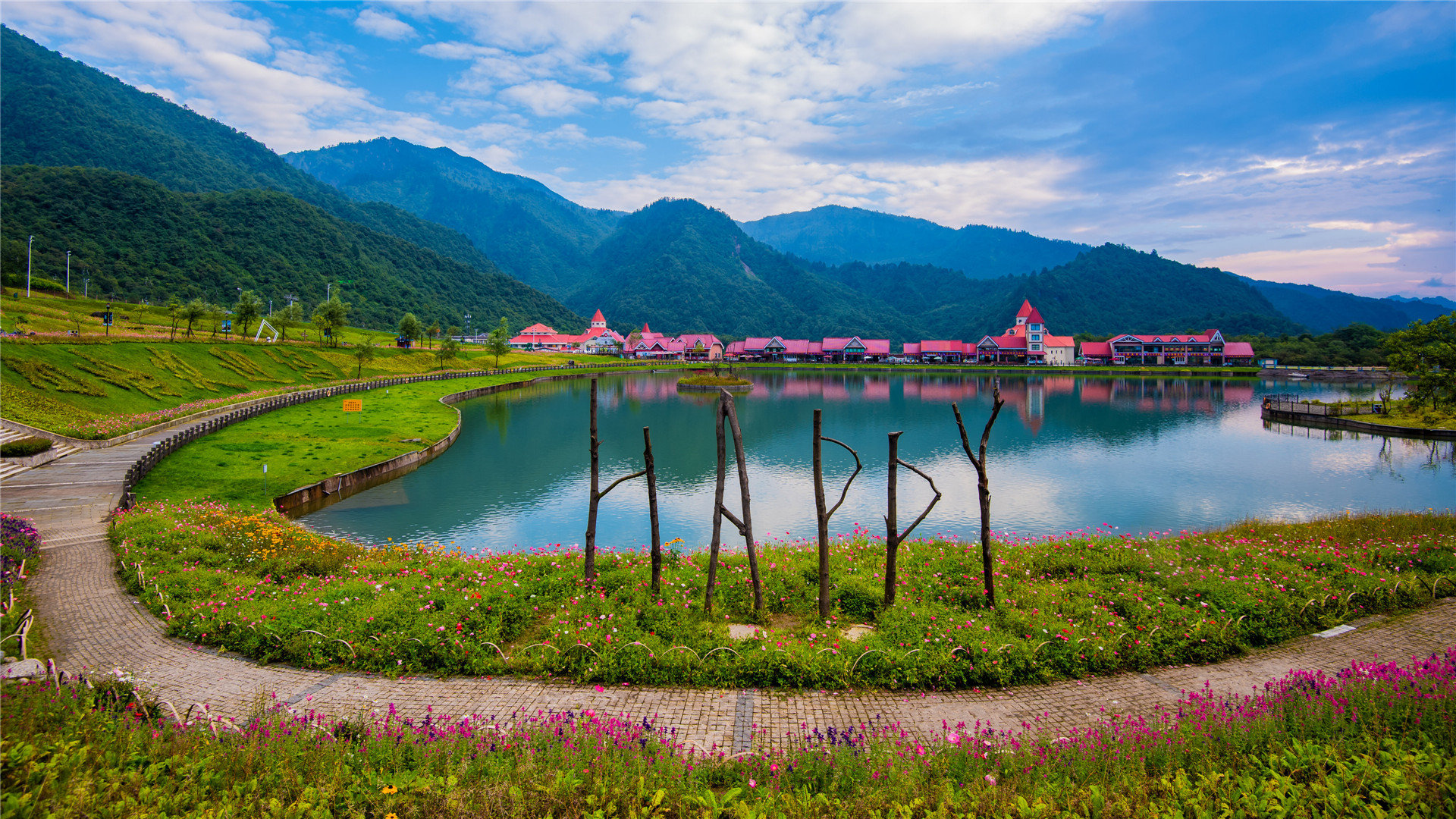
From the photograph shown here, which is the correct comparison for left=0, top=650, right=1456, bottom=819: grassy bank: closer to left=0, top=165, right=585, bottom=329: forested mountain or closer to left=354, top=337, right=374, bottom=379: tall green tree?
left=354, top=337, right=374, bottom=379: tall green tree

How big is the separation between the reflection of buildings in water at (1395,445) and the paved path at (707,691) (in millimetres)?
27446

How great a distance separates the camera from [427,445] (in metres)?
29.8

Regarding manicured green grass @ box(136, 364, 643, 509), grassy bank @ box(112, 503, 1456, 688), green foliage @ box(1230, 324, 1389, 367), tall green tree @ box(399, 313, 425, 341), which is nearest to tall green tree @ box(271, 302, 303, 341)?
tall green tree @ box(399, 313, 425, 341)

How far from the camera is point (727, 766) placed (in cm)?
542

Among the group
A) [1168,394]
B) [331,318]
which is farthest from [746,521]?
[331,318]

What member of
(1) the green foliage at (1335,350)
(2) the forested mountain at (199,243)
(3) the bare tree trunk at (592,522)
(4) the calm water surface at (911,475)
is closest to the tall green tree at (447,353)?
(4) the calm water surface at (911,475)

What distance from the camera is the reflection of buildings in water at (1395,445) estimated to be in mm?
28375

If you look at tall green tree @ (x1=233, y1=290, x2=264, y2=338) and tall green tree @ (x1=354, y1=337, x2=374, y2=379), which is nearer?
tall green tree @ (x1=354, y1=337, x2=374, y2=379)

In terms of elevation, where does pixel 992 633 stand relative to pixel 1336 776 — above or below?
below

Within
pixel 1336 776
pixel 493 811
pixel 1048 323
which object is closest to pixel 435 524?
pixel 493 811

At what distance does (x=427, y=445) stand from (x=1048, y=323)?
618 feet

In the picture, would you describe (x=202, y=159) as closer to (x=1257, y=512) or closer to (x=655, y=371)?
(x=655, y=371)

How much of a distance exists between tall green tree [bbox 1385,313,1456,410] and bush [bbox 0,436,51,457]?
61638mm

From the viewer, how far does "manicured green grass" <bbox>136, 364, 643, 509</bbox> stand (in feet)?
64.7
